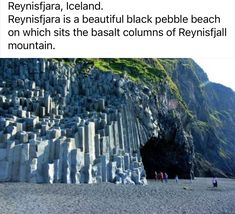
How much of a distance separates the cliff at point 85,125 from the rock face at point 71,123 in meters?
0.05

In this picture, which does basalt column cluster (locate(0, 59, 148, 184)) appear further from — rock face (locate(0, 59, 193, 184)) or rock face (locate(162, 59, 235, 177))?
rock face (locate(162, 59, 235, 177))

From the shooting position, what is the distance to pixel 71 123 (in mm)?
27359

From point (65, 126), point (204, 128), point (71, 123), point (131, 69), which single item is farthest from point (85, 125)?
point (204, 128)

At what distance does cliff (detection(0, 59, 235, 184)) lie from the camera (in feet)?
74.9

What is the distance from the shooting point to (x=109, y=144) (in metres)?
29.5

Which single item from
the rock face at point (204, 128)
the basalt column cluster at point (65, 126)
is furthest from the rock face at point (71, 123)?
the rock face at point (204, 128)

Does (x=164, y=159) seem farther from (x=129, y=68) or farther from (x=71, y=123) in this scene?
(x=71, y=123)

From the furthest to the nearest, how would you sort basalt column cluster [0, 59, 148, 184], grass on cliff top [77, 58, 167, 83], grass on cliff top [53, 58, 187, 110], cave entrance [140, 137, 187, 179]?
grass on cliff top [77, 58, 167, 83]
grass on cliff top [53, 58, 187, 110]
cave entrance [140, 137, 187, 179]
basalt column cluster [0, 59, 148, 184]

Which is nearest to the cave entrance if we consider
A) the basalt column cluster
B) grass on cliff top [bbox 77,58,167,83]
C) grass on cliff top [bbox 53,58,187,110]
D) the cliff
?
the cliff

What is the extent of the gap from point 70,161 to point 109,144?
609 cm

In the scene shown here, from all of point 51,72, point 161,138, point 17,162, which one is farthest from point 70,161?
point 161,138

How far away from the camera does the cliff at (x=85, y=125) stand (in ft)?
74.9

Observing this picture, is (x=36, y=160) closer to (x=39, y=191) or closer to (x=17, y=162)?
(x=17, y=162)

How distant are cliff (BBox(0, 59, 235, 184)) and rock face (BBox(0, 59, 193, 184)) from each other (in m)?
0.05
